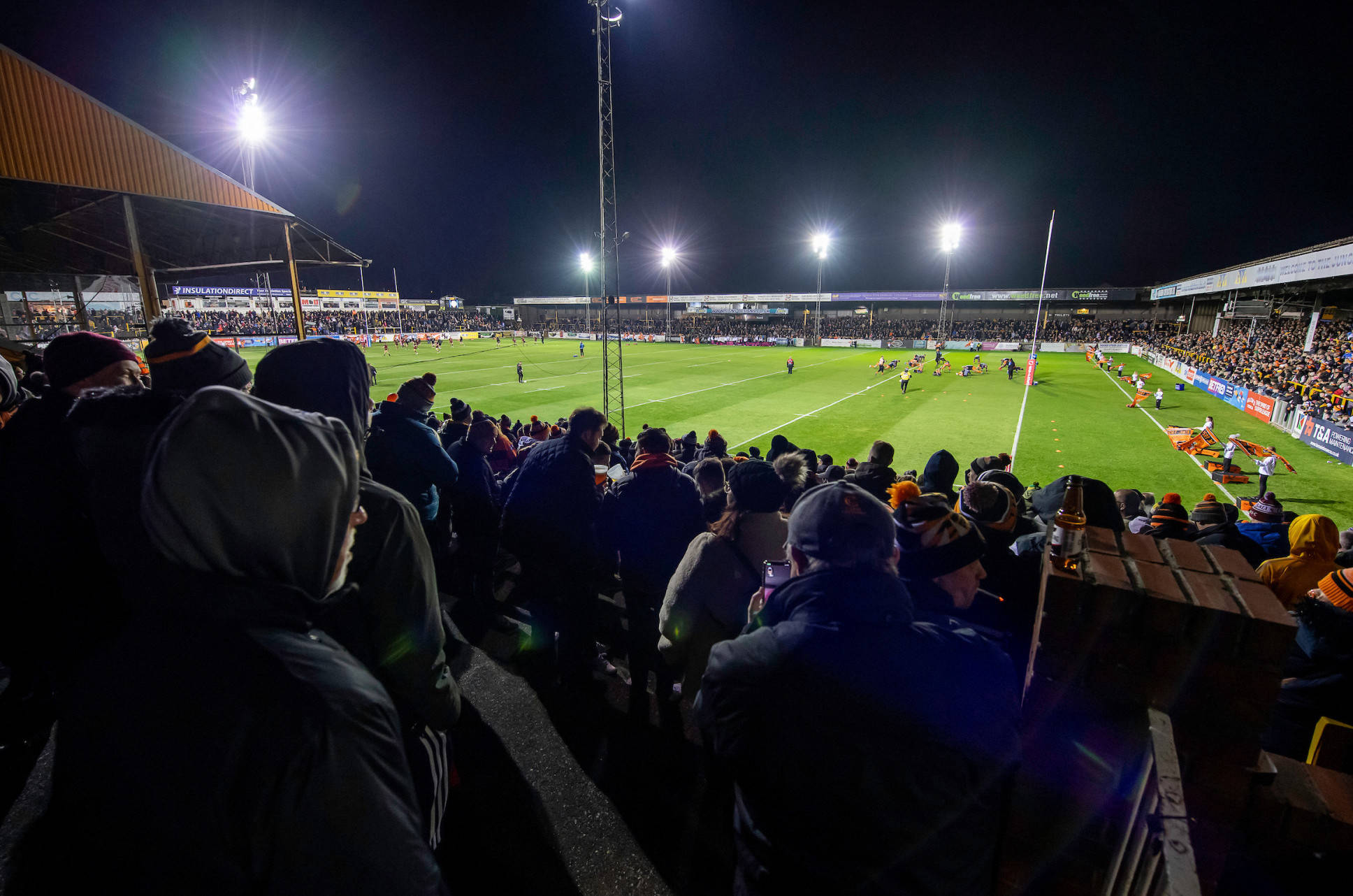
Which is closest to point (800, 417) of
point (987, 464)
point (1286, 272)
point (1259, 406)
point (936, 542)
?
point (987, 464)

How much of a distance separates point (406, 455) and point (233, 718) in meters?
4.14

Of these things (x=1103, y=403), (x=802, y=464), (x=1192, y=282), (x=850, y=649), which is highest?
(x=1192, y=282)

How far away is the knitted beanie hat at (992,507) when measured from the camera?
4.01 metres

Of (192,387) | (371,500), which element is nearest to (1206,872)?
(371,500)

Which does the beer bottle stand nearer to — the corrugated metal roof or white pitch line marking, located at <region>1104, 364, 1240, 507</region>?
white pitch line marking, located at <region>1104, 364, 1240, 507</region>

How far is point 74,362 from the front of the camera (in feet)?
11.2

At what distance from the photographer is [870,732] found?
1660 mm

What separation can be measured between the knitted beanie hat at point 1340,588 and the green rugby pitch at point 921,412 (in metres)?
13.1

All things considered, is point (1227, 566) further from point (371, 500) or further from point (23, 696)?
point (23, 696)

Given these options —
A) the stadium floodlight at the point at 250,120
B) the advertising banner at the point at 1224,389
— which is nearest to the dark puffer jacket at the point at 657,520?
the stadium floodlight at the point at 250,120

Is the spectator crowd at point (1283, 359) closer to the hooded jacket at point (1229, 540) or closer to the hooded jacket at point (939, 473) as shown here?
the hooded jacket at point (1229, 540)

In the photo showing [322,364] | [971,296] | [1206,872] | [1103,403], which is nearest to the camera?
[1206,872]

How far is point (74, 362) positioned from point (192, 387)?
1.14 m

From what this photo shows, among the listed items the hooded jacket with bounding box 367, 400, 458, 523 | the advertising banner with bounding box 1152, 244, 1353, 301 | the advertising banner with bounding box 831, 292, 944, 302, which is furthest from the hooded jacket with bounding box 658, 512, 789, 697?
the advertising banner with bounding box 831, 292, 944, 302
